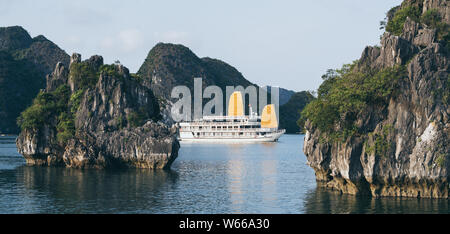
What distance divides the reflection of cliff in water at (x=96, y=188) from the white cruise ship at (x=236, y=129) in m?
96.7

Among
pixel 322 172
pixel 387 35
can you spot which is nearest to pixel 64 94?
pixel 322 172

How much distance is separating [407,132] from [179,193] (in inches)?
868

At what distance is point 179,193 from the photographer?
5003 cm

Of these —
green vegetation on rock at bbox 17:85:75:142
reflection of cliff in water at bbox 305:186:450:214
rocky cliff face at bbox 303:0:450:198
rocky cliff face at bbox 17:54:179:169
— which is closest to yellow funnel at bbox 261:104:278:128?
rocky cliff face at bbox 17:54:179:169

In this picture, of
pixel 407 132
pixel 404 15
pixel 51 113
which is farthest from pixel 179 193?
pixel 51 113

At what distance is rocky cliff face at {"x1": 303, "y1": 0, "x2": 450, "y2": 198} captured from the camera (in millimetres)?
41062

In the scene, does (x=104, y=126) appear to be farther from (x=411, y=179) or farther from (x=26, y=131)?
(x=411, y=179)

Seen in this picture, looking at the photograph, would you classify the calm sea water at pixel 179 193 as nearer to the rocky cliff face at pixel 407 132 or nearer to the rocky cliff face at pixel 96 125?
the rocky cliff face at pixel 407 132

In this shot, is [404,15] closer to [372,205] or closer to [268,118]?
[372,205]

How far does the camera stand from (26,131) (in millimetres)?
79375

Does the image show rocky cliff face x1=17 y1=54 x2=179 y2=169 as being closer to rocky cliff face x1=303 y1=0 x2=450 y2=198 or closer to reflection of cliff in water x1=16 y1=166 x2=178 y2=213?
reflection of cliff in water x1=16 y1=166 x2=178 y2=213

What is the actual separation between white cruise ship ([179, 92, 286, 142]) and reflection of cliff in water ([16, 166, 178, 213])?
317ft

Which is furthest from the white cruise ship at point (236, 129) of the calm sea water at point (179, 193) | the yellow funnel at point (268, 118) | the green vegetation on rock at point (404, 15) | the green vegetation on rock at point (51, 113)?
the green vegetation on rock at point (404, 15)

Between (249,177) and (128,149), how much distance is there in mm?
18447
